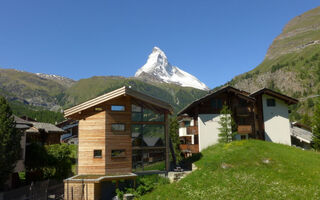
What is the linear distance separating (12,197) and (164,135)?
15.7 meters

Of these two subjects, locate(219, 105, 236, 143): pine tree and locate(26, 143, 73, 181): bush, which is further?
locate(219, 105, 236, 143): pine tree

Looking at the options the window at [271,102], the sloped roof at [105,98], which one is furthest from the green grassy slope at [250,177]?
the window at [271,102]

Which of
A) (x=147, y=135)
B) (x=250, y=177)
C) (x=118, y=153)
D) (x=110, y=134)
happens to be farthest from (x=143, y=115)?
(x=250, y=177)

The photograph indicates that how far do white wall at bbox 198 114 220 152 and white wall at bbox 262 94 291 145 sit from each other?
9.60 meters

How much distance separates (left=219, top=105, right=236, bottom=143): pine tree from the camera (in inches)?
1388

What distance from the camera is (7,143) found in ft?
76.7

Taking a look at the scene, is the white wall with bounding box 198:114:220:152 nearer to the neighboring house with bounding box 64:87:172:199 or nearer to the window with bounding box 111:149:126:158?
the neighboring house with bounding box 64:87:172:199

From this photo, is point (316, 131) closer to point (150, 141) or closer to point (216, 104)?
point (216, 104)

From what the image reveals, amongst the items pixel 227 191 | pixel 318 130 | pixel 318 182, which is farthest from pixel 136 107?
pixel 318 130

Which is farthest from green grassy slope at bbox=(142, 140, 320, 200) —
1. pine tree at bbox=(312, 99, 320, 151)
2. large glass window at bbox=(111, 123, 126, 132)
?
pine tree at bbox=(312, 99, 320, 151)

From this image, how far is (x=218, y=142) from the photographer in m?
35.9

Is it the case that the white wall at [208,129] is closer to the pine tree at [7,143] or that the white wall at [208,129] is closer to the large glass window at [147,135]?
the large glass window at [147,135]

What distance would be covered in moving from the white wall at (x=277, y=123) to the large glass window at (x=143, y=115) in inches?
918

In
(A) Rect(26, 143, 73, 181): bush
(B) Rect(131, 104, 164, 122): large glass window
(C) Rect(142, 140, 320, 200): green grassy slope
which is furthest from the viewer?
(A) Rect(26, 143, 73, 181): bush
